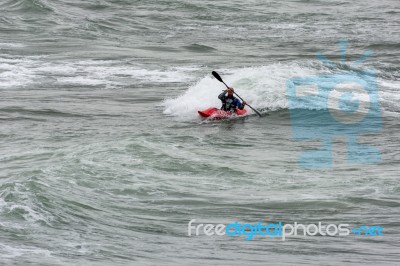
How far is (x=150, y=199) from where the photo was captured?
12.7m

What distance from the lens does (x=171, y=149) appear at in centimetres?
1617

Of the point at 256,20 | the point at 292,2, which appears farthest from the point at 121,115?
the point at 292,2

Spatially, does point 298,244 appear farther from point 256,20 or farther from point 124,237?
point 256,20

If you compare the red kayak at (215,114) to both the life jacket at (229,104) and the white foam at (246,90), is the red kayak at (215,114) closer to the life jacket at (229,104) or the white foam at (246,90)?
the life jacket at (229,104)

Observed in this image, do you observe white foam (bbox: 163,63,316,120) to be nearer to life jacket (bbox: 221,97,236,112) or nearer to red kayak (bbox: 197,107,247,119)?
red kayak (bbox: 197,107,247,119)

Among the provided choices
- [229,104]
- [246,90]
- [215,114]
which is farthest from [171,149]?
[246,90]

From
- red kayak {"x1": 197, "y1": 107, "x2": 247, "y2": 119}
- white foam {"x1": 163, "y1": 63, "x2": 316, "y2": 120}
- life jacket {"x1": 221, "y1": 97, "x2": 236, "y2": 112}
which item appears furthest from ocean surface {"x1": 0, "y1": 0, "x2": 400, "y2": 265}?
life jacket {"x1": 221, "y1": 97, "x2": 236, "y2": 112}

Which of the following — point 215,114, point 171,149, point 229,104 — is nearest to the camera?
point 171,149

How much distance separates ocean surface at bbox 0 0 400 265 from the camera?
426 inches

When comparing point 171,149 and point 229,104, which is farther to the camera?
point 229,104

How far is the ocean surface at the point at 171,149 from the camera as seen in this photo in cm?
1082

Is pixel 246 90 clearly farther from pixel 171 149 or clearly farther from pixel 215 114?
pixel 171 149

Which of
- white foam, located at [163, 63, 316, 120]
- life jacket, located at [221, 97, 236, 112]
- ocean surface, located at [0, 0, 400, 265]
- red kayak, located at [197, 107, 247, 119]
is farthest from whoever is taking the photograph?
white foam, located at [163, 63, 316, 120]

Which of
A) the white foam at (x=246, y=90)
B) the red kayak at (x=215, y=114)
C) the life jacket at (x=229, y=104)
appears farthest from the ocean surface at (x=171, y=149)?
the life jacket at (x=229, y=104)
